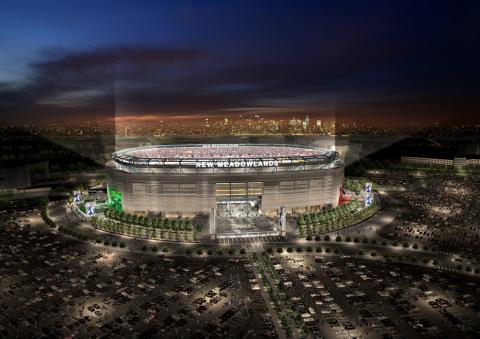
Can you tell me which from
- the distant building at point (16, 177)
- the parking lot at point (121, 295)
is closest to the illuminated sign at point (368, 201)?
the parking lot at point (121, 295)

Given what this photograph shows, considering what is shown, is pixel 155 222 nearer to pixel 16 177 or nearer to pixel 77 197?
pixel 77 197

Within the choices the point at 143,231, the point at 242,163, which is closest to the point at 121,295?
the point at 143,231

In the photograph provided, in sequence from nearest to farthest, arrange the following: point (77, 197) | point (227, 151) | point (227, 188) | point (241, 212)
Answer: point (227, 188)
point (241, 212)
point (77, 197)
point (227, 151)

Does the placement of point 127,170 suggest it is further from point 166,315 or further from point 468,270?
point 468,270

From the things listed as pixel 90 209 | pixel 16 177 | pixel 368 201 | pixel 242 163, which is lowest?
pixel 90 209

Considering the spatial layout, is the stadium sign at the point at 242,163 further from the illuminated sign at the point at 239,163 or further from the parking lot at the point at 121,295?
the parking lot at the point at 121,295

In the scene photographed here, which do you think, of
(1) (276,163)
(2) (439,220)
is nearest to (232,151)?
(1) (276,163)

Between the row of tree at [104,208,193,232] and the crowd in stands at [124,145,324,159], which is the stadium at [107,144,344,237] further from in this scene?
the crowd in stands at [124,145,324,159]
